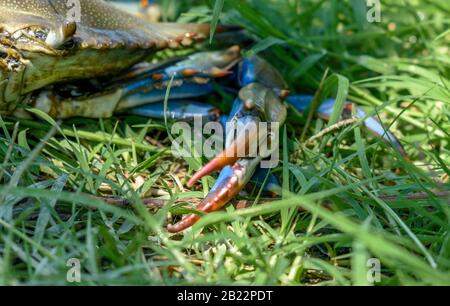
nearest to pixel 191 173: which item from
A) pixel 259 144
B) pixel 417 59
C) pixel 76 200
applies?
pixel 259 144

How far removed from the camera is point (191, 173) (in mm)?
2506

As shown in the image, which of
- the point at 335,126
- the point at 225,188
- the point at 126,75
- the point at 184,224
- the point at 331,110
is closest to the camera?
the point at 184,224

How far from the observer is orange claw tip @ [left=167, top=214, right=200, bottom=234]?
2080 mm

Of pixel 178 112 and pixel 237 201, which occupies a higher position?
pixel 178 112

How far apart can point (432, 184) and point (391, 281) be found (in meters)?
0.43

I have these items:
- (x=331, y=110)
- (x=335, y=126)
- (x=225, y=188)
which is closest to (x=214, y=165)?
(x=225, y=188)

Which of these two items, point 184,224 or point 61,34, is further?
point 61,34

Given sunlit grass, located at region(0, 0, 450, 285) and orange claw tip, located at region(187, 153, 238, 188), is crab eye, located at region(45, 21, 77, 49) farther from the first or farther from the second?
orange claw tip, located at region(187, 153, 238, 188)

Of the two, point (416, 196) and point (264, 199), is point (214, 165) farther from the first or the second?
point (416, 196)

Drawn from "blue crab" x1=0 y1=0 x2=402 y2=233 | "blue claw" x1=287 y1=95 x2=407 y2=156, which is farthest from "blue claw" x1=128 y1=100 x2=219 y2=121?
"blue claw" x1=287 y1=95 x2=407 y2=156

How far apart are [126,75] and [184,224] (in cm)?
93

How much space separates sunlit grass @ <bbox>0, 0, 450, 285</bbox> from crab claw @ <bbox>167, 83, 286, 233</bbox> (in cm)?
7

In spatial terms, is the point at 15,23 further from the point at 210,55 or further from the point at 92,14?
the point at 210,55

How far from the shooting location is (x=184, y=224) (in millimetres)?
2080
